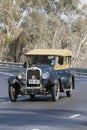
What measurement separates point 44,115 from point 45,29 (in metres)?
52.5

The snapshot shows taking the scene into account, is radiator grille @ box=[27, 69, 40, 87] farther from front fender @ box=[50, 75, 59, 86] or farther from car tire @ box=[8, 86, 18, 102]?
car tire @ box=[8, 86, 18, 102]

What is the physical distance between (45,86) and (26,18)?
4942 cm

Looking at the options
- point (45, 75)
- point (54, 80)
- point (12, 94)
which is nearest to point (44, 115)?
point (54, 80)

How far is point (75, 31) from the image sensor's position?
6919 cm

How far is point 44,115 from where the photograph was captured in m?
14.7

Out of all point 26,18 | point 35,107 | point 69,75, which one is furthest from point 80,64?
point 35,107

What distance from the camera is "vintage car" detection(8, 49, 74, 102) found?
762 inches

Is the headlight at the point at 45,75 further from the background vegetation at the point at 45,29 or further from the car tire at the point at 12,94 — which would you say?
the background vegetation at the point at 45,29

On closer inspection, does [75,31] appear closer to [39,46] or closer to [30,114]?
[39,46]

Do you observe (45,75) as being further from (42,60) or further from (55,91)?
(42,60)

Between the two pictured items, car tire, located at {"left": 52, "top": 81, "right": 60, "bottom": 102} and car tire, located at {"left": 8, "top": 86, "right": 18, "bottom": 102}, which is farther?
car tire, located at {"left": 8, "top": 86, "right": 18, "bottom": 102}

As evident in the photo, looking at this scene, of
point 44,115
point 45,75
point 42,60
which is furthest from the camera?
point 42,60

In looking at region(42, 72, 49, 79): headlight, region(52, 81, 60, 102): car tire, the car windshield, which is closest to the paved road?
region(52, 81, 60, 102): car tire

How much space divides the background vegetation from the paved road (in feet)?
138
